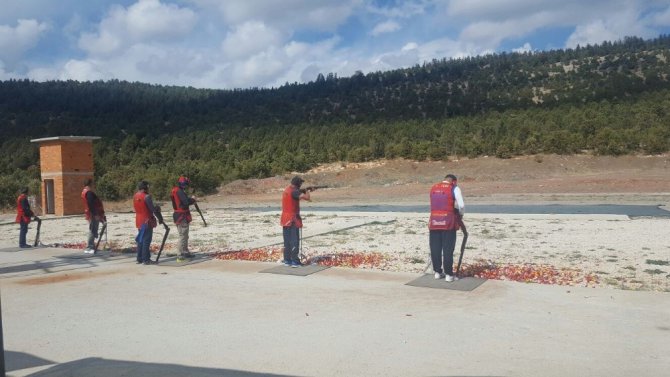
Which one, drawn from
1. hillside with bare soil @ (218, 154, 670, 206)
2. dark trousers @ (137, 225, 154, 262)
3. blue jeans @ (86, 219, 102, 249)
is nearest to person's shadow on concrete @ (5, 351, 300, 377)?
dark trousers @ (137, 225, 154, 262)

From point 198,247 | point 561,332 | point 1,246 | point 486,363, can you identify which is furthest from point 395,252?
point 1,246

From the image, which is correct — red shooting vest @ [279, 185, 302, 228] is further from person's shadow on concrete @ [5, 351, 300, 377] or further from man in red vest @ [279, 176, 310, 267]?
person's shadow on concrete @ [5, 351, 300, 377]

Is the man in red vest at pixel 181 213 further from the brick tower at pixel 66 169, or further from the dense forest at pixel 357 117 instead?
the dense forest at pixel 357 117

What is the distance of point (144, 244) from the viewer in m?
11.3

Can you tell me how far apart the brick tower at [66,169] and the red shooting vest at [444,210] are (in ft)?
69.3

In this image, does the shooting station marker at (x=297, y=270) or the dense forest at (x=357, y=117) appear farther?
the dense forest at (x=357, y=117)

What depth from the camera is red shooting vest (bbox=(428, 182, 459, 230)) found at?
28.9 ft

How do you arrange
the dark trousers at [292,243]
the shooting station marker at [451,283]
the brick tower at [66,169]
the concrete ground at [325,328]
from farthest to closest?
the brick tower at [66,169] < the dark trousers at [292,243] < the shooting station marker at [451,283] < the concrete ground at [325,328]

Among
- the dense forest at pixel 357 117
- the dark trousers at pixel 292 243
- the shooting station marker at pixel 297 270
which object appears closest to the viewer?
the shooting station marker at pixel 297 270

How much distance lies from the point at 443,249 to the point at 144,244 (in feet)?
19.6

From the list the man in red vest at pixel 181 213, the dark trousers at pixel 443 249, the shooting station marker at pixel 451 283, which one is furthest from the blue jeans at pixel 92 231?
the dark trousers at pixel 443 249

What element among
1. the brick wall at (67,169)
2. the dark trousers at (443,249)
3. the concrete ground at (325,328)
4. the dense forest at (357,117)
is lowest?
the concrete ground at (325,328)

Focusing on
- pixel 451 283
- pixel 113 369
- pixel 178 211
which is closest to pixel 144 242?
pixel 178 211

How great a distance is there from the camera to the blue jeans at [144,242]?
11.2m
